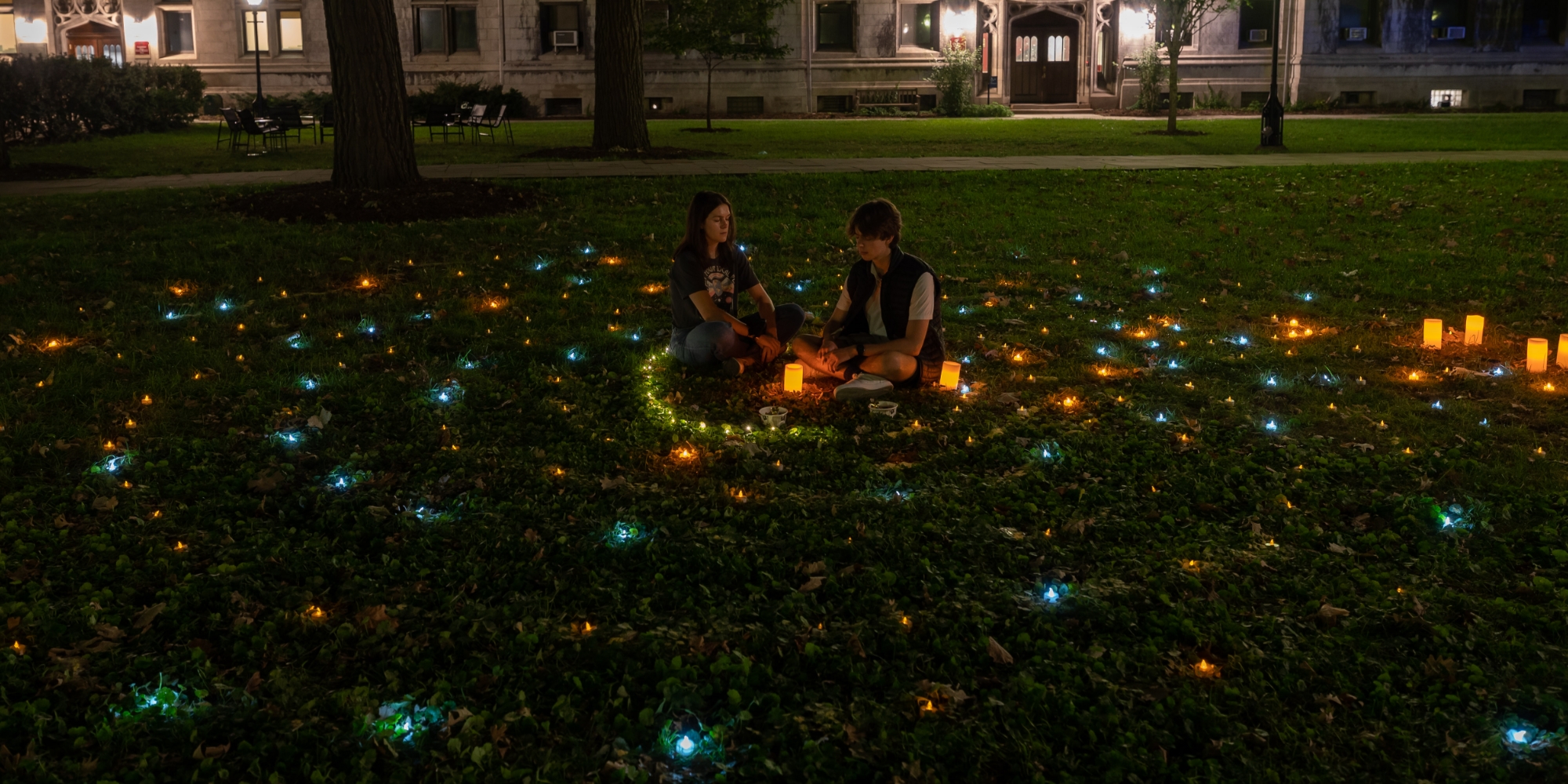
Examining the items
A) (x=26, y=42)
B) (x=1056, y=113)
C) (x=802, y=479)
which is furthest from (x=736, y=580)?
(x=26, y=42)

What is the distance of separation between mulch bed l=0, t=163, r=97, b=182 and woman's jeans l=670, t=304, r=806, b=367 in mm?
13819

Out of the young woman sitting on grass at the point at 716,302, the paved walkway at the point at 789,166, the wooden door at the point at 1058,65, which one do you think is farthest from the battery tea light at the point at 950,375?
the wooden door at the point at 1058,65

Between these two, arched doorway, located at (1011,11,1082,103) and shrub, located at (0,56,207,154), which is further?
arched doorway, located at (1011,11,1082,103)

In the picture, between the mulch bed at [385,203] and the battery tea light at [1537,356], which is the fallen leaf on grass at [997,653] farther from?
the mulch bed at [385,203]

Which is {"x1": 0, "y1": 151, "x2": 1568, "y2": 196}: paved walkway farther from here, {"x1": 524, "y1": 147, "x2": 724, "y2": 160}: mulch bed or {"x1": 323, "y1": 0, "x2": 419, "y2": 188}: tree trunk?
{"x1": 323, "y1": 0, "x2": 419, "y2": 188}: tree trunk

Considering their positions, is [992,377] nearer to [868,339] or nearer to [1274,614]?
[868,339]

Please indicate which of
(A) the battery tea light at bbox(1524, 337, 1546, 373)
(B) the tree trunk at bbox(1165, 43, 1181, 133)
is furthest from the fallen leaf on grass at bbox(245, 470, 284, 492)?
(B) the tree trunk at bbox(1165, 43, 1181, 133)

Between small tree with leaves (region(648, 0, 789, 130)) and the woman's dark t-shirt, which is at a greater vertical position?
small tree with leaves (region(648, 0, 789, 130))

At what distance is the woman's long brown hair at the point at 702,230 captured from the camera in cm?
686

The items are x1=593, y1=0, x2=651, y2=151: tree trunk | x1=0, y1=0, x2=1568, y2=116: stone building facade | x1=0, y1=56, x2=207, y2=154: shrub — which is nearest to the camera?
x1=593, y1=0, x2=651, y2=151: tree trunk

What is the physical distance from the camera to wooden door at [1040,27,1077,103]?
37812 millimetres

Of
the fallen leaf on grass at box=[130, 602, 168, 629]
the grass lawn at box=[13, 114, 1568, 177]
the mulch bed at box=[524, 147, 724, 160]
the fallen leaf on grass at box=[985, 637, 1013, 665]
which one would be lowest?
the fallen leaf on grass at box=[985, 637, 1013, 665]

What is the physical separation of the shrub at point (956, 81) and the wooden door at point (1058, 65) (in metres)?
3.10

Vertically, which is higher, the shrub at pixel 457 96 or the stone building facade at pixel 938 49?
the stone building facade at pixel 938 49
